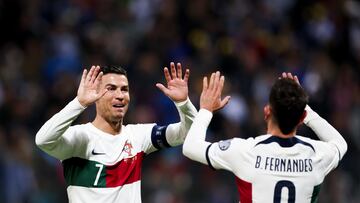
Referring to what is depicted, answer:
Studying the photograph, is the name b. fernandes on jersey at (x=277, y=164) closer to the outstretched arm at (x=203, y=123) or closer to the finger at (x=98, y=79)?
the outstretched arm at (x=203, y=123)

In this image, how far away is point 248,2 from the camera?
55.6 ft

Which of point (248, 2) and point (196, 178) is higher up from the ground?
point (248, 2)

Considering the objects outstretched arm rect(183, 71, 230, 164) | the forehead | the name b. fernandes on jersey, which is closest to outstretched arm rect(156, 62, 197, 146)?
the forehead

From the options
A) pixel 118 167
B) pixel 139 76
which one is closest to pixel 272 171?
pixel 118 167

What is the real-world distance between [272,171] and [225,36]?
31.3 feet

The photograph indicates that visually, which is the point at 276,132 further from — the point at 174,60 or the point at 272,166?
the point at 174,60

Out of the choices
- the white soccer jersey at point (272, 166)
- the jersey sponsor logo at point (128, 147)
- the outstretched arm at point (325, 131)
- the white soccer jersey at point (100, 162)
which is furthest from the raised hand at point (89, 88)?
the outstretched arm at point (325, 131)

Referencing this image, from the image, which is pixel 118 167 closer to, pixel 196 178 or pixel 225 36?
pixel 196 178

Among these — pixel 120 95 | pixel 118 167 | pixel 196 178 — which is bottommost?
pixel 196 178

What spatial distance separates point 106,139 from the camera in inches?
309

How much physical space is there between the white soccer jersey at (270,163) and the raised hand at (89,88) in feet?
3.23

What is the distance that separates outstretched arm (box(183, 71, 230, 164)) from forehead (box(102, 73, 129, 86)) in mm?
1253

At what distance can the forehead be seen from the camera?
7.96m

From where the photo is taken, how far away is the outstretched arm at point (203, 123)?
6645 millimetres
